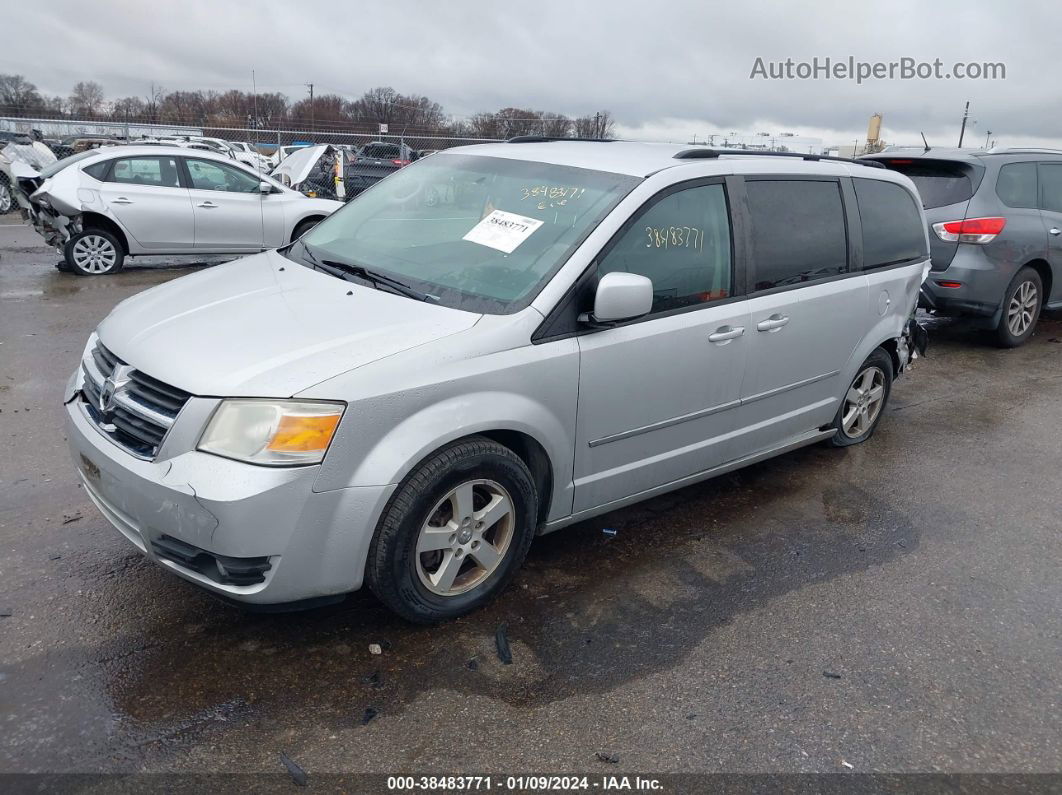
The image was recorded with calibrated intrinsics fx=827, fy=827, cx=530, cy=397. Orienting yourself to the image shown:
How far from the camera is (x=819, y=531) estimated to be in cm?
428

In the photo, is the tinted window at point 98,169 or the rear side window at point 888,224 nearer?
the rear side window at point 888,224

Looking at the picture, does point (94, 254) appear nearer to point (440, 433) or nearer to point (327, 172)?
point (327, 172)

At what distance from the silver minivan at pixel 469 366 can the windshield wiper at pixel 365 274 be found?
0.02 m

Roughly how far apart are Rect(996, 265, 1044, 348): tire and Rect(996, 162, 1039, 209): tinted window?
649mm

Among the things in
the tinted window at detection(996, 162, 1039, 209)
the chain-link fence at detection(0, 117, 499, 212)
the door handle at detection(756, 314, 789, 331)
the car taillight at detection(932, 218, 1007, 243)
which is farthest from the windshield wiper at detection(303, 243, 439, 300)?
the chain-link fence at detection(0, 117, 499, 212)

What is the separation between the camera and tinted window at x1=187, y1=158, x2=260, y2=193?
10.6 metres

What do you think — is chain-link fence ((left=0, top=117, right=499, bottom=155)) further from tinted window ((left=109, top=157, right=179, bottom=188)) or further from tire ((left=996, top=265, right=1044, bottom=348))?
tire ((left=996, top=265, right=1044, bottom=348))

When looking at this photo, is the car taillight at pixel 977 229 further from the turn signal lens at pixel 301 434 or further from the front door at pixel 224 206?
the front door at pixel 224 206

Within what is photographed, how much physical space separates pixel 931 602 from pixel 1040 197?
20.7ft

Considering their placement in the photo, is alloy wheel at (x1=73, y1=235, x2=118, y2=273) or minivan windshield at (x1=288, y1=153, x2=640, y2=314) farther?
alloy wheel at (x1=73, y1=235, x2=118, y2=273)

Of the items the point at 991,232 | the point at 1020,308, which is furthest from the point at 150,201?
the point at 1020,308

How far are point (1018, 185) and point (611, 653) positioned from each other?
7.28m

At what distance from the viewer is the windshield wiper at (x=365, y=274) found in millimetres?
3394

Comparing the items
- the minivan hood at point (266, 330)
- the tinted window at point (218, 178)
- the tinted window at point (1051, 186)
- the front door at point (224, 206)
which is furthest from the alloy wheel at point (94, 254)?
the tinted window at point (1051, 186)
